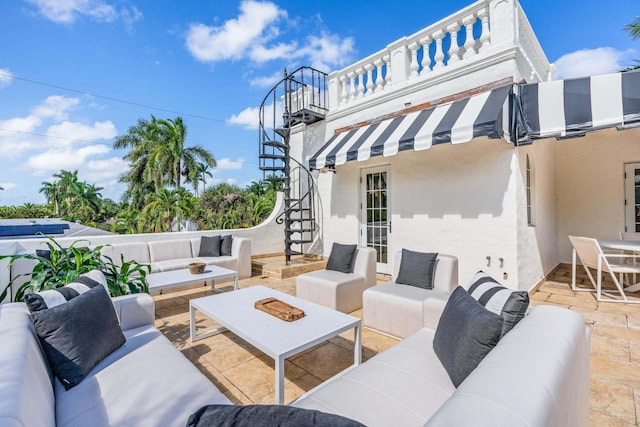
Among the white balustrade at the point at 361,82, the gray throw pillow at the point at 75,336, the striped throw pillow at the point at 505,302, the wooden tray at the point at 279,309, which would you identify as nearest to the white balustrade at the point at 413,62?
the white balustrade at the point at 361,82

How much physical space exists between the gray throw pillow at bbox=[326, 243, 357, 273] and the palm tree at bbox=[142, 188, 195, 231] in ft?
38.2

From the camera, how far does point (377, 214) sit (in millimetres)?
6316

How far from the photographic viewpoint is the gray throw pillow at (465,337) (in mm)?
1505

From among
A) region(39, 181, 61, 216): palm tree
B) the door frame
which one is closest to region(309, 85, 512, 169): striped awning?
the door frame

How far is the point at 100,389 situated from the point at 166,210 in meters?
13.7

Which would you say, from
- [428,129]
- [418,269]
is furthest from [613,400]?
[428,129]

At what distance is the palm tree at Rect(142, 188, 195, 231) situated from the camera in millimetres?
13703

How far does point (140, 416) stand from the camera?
53.1 inches

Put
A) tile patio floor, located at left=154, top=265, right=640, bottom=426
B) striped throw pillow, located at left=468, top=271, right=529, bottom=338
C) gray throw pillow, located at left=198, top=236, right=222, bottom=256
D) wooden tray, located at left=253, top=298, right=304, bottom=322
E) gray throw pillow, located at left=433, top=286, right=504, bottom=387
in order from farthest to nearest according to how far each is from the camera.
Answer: gray throw pillow, located at left=198, top=236, right=222, bottom=256 → wooden tray, located at left=253, top=298, right=304, bottom=322 → tile patio floor, located at left=154, top=265, right=640, bottom=426 → striped throw pillow, located at left=468, top=271, right=529, bottom=338 → gray throw pillow, located at left=433, top=286, right=504, bottom=387

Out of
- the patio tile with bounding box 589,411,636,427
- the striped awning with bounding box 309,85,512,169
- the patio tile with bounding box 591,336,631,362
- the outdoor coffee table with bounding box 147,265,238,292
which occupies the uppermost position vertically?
the striped awning with bounding box 309,85,512,169

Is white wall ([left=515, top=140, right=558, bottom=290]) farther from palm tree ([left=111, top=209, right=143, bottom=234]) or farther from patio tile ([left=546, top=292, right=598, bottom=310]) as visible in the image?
palm tree ([left=111, top=209, right=143, bottom=234])

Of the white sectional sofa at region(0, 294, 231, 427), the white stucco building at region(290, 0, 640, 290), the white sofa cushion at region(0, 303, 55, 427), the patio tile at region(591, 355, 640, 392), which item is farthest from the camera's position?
the white stucco building at region(290, 0, 640, 290)

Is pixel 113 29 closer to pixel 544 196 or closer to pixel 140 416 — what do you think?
pixel 140 416

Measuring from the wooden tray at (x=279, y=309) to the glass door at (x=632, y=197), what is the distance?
7.85 metres
